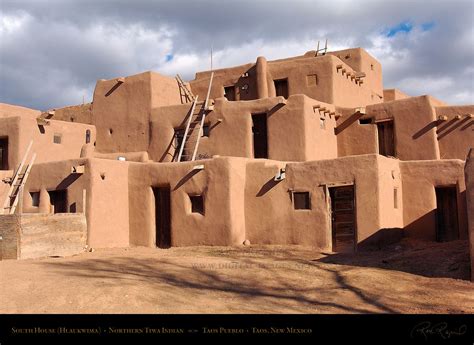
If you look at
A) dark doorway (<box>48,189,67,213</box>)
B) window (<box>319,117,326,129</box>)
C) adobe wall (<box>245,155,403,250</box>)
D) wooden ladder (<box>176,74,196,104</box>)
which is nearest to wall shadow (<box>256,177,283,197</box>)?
adobe wall (<box>245,155,403,250</box>)

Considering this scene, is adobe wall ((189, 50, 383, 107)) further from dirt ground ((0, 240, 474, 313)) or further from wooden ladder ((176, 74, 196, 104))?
dirt ground ((0, 240, 474, 313))

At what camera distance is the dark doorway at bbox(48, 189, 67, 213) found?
19.0m

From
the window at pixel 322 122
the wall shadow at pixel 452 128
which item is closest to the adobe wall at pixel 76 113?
the window at pixel 322 122

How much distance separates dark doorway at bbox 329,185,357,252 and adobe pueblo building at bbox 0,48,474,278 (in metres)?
0.04

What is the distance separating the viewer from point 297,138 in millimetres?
20250

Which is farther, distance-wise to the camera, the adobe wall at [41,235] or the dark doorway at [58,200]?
the dark doorway at [58,200]

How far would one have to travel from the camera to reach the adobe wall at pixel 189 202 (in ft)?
56.6

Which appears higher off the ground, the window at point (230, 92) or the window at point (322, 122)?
the window at point (230, 92)

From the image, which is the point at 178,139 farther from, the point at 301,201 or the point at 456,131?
the point at 456,131

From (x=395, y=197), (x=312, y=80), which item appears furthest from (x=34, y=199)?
(x=395, y=197)

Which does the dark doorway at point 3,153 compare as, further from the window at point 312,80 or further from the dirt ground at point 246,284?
the window at point 312,80

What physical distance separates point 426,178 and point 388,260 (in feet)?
20.9

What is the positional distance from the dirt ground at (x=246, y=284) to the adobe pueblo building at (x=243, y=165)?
248 centimetres

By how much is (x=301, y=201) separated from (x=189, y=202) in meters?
4.04
